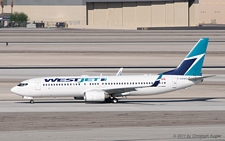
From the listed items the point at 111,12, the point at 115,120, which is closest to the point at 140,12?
the point at 111,12

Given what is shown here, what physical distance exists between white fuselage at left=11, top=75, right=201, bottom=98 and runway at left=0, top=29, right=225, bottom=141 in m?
1.06

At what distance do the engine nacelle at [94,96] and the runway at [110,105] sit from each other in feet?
2.85

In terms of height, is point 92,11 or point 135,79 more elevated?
point 92,11

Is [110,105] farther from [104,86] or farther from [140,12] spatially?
[140,12]

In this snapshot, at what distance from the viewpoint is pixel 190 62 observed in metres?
54.2

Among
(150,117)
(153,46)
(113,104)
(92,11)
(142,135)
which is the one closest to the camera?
(142,135)

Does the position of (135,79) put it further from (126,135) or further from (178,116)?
(126,135)

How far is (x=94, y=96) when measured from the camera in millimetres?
51969

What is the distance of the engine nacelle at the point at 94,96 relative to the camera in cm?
5184

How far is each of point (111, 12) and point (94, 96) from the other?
106 meters

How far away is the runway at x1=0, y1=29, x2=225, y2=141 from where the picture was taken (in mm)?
37188

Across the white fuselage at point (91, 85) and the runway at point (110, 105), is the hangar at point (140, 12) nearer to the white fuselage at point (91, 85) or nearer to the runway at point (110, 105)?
the runway at point (110, 105)

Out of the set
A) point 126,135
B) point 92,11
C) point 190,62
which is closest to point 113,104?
point 190,62

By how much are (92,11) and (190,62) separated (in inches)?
4000
